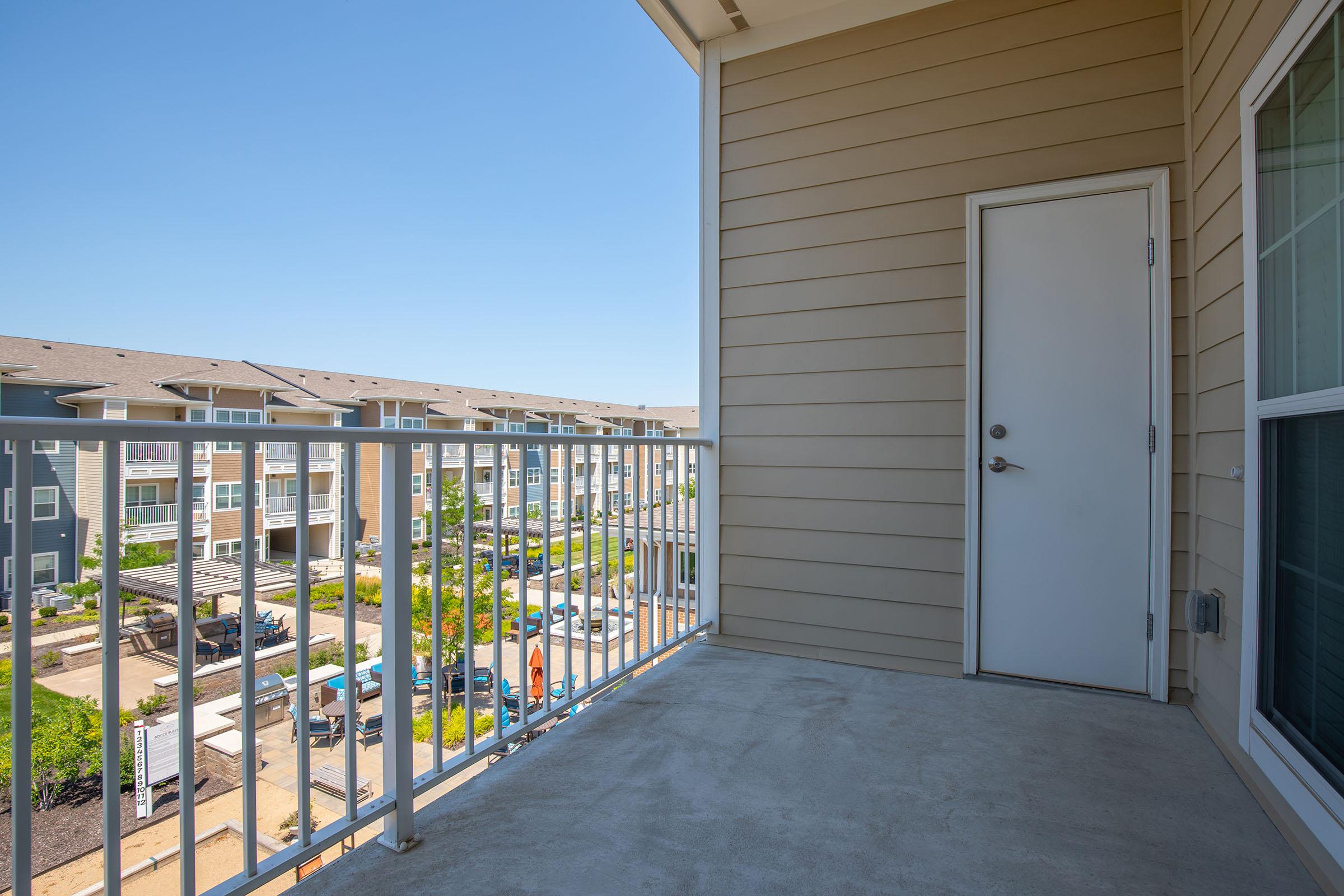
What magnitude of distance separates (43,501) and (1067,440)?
2.79 meters

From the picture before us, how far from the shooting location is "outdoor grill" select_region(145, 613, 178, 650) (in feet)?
3.48

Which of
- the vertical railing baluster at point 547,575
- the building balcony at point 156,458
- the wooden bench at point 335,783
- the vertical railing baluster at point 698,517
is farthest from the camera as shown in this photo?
the vertical railing baluster at point 698,517

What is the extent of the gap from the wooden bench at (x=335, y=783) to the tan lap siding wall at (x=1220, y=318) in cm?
231

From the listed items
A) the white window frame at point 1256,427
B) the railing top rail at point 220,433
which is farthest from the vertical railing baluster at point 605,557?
the white window frame at point 1256,427

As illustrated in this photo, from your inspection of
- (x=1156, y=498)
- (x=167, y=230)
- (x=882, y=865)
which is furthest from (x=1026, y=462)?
(x=167, y=230)

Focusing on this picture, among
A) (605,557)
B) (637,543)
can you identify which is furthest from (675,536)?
(605,557)

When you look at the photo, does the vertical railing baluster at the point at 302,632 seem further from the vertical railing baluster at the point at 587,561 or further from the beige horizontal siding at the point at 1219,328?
the beige horizontal siding at the point at 1219,328

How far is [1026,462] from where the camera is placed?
2.46 metres

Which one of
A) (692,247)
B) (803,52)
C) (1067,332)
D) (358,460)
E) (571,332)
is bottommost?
(358,460)

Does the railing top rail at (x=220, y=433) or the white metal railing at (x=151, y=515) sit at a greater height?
the railing top rail at (x=220, y=433)

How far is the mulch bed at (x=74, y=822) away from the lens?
1.05m

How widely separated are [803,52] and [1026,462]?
1.99 metres

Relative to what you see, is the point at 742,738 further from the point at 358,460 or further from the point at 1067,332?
the point at 1067,332

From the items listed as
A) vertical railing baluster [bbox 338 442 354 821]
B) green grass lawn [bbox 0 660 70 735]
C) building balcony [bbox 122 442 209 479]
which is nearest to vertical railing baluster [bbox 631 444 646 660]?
vertical railing baluster [bbox 338 442 354 821]
